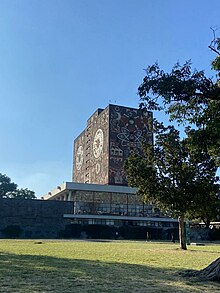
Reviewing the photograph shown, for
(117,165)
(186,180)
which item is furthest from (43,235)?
(186,180)

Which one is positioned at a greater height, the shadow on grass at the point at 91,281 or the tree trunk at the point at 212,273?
the tree trunk at the point at 212,273

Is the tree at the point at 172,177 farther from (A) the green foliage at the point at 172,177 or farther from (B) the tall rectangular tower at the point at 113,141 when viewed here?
(B) the tall rectangular tower at the point at 113,141

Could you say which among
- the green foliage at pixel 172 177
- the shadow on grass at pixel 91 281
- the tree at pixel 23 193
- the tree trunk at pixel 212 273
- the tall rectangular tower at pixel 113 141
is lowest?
the shadow on grass at pixel 91 281

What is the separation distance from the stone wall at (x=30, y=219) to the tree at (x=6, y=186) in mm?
37608

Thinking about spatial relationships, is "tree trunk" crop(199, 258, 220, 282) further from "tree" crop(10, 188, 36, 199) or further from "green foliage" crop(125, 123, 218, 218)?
"tree" crop(10, 188, 36, 199)

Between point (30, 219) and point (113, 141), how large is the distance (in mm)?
33277

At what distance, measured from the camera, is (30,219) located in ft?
187

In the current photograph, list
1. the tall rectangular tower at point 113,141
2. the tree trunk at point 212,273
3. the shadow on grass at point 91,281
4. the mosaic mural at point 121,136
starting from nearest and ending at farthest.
→ the shadow on grass at point 91,281, the tree trunk at point 212,273, the mosaic mural at point 121,136, the tall rectangular tower at point 113,141

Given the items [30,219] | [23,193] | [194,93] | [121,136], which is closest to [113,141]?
[121,136]

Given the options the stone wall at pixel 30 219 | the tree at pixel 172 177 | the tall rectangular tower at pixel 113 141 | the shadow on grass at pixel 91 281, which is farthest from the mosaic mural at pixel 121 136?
the shadow on grass at pixel 91 281

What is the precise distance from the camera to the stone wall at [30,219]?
55875mm

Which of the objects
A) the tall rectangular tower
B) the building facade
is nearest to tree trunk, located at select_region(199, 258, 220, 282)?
the building facade

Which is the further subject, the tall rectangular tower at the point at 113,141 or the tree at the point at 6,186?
the tree at the point at 6,186

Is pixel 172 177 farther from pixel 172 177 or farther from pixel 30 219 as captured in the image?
pixel 30 219
